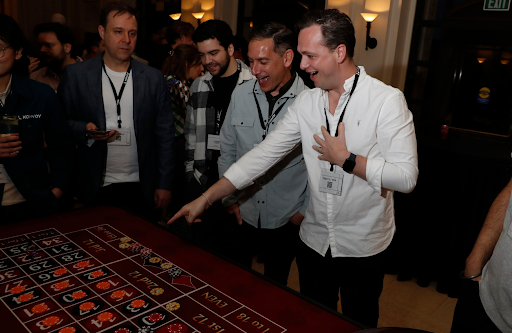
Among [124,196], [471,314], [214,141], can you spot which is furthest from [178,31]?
[471,314]

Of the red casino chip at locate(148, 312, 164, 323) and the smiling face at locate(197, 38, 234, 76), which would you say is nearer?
the red casino chip at locate(148, 312, 164, 323)

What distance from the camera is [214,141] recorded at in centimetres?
264

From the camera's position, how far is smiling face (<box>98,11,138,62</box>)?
2.39 meters

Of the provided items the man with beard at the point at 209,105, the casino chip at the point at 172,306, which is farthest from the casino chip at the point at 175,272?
the man with beard at the point at 209,105

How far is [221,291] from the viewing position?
4.41ft

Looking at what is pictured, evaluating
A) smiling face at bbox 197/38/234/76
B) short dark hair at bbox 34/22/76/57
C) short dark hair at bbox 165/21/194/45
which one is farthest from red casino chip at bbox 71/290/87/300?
short dark hair at bbox 165/21/194/45

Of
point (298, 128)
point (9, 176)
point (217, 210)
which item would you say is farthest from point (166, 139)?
point (298, 128)

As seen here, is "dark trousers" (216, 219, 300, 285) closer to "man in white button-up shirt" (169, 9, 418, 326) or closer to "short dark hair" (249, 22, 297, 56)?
"man in white button-up shirt" (169, 9, 418, 326)

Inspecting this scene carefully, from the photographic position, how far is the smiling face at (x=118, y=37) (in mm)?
2395

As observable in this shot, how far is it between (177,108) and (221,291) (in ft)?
7.75

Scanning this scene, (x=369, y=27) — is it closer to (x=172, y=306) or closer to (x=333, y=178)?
(x=333, y=178)

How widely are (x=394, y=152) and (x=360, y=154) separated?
0.17 m

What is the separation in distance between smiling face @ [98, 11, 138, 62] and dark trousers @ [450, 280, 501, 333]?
213cm

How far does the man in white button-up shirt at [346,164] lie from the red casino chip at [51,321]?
741 millimetres
